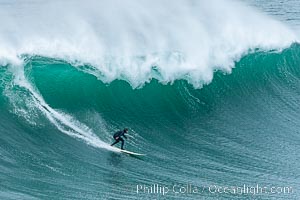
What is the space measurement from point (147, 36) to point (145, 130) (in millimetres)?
6794

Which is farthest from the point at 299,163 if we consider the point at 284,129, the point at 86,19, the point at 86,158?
the point at 86,19

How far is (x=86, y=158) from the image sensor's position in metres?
18.4

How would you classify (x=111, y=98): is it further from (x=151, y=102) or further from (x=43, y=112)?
(x=43, y=112)

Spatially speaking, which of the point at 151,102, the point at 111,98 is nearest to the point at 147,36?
the point at 151,102

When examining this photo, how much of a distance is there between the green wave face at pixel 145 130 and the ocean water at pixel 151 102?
0.04m

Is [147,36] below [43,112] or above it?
above

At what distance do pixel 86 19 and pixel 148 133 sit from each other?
27.4ft

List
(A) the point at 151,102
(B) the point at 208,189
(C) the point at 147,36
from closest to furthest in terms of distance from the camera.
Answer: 1. (B) the point at 208,189
2. (A) the point at 151,102
3. (C) the point at 147,36

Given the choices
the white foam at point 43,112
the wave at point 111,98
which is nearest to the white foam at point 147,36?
the wave at point 111,98

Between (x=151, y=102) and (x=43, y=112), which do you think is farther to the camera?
(x=151, y=102)

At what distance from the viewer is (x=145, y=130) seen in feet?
67.6

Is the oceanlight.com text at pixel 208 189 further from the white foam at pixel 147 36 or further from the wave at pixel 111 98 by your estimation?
the white foam at pixel 147 36

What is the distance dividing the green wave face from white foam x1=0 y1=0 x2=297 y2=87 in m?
0.53

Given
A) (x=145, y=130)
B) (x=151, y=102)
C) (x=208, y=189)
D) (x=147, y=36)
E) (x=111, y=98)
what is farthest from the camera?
(x=147, y=36)
